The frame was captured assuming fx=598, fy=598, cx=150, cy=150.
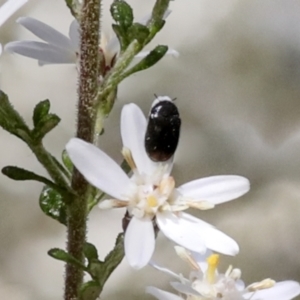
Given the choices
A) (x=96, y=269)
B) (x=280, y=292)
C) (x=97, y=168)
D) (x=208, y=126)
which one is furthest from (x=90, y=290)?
(x=208, y=126)

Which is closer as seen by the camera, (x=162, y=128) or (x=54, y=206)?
(x=162, y=128)

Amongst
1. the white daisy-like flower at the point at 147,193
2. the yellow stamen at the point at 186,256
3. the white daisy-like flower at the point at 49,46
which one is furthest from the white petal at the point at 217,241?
the white daisy-like flower at the point at 49,46

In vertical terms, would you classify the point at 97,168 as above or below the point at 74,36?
below

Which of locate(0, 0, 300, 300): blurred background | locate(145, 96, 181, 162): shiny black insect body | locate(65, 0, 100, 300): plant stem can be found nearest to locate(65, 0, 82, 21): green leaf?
locate(65, 0, 100, 300): plant stem

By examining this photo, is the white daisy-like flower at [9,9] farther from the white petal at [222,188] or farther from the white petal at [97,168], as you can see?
the white petal at [222,188]

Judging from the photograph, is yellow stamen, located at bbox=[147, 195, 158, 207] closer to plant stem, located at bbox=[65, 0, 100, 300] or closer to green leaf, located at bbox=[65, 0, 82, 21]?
plant stem, located at bbox=[65, 0, 100, 300]

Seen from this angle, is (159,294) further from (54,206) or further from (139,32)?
(139,32)

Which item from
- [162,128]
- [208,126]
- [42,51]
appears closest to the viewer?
[162,128]
